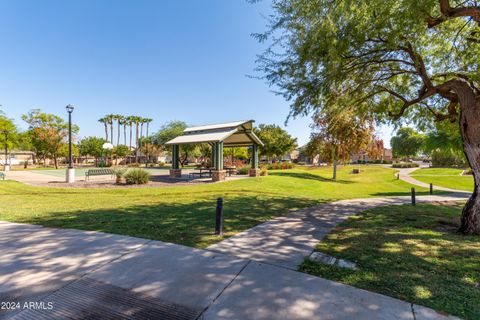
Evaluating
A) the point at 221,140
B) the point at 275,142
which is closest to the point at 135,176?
the point at 221,140

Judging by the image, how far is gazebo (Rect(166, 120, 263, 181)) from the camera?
18.3m

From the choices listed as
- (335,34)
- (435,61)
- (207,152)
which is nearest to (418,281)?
(335,34)

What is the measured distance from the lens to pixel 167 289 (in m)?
3.08

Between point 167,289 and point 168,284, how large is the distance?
118mm

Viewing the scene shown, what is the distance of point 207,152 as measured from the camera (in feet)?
165

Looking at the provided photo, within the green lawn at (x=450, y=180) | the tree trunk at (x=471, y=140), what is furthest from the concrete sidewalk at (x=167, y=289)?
Result: the green lawn at (x=450, y=180)

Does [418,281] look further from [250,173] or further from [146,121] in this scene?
[146,121]

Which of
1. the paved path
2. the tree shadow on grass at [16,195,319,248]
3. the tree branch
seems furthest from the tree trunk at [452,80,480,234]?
the tree shadow on grass at [16,195,319,248]

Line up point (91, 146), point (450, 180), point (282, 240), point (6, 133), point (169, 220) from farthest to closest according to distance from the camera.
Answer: point (91, 146) < point (6, 133) < point (450, 180) < point (169, 220) < point (282, 240)

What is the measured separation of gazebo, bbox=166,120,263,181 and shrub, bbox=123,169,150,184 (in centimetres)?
488

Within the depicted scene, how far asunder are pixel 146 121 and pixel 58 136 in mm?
24526

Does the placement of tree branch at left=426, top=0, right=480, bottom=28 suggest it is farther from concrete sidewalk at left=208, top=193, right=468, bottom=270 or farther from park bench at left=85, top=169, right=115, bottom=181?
park bench at left=85, top=169, right=115, bottom=181

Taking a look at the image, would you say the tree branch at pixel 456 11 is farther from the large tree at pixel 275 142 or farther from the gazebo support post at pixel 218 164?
the large tree at pixel 275 142

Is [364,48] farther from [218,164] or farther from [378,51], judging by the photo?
[218,164]
